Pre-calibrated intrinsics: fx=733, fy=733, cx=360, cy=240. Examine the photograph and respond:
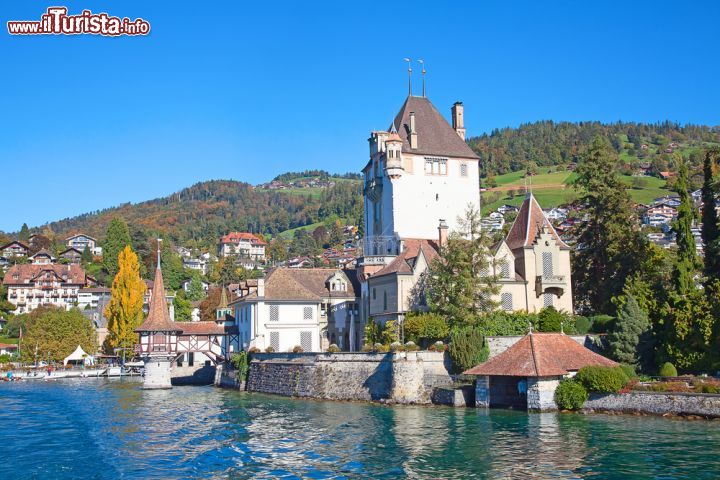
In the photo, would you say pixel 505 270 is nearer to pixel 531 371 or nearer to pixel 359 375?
pixel 359 375

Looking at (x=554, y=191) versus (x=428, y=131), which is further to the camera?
(x=554, y=191)

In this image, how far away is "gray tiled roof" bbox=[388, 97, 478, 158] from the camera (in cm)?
6650

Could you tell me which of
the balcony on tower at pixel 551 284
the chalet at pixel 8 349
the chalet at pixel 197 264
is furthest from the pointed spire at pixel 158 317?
the chalet at pixel 197 264

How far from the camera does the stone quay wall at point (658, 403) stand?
3409 cm

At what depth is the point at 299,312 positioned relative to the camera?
60875 mm

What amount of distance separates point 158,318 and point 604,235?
38.3 meters

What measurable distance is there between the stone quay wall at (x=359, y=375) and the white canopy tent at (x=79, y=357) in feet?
139

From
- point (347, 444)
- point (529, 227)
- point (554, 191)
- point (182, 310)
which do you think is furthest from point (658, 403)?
point (554, 191)

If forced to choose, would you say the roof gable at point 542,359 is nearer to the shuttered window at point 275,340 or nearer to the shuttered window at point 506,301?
the shuttered window at point 506,301

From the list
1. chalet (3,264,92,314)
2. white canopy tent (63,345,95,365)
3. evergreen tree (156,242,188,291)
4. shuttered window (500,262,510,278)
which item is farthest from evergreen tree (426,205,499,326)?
evergreen tree (156,242,188,291)

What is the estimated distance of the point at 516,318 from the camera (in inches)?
1993

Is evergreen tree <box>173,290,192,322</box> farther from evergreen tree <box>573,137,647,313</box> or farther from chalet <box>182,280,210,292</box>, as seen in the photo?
evergreen tree <box>573,137,647,313</box>

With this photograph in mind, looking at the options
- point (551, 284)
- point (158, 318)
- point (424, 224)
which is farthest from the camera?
point (424, 224)

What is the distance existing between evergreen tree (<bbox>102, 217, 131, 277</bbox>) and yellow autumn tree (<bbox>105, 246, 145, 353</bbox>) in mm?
42645
